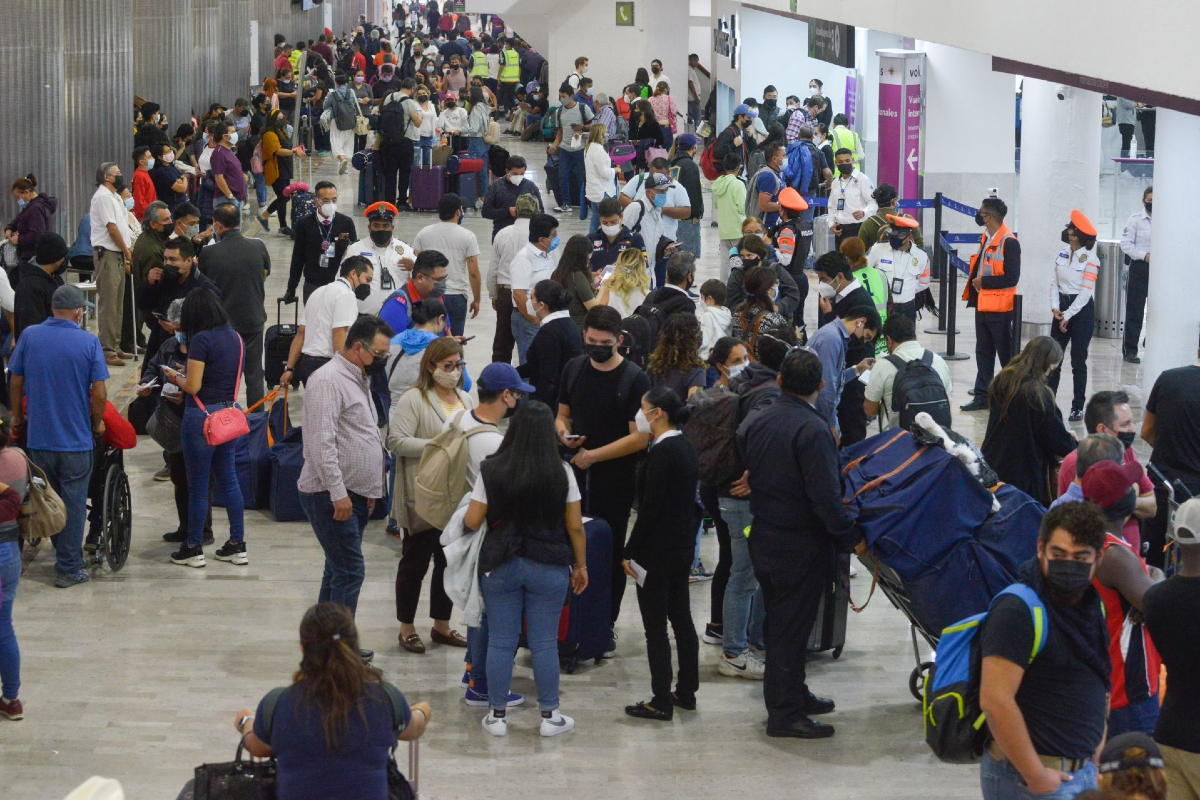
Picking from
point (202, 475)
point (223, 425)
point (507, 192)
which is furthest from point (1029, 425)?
point (507, 192)

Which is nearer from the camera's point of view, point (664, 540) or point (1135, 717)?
point (1135, 717)

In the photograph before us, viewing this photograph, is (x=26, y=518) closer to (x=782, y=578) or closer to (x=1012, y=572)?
(x=782, y=578)

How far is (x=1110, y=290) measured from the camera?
44.3 feet

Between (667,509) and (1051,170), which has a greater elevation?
(1051,170)

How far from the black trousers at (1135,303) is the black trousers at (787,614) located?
736 centimetres

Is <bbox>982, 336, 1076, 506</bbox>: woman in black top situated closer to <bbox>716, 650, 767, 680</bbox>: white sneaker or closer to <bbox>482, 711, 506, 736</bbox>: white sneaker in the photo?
<bbox>716, 650, 767, 680</bbox>: white sneaker

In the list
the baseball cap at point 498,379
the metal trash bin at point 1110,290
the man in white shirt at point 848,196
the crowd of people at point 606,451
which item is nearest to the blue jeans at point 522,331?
the crowd of people at point 606,451

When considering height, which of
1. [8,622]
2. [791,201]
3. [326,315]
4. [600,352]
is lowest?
[8,622]

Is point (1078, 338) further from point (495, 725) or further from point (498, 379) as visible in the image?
point (495, 725)

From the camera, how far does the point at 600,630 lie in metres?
6.66

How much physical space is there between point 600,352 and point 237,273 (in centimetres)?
415

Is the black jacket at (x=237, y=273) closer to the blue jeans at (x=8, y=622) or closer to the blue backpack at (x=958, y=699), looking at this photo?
the blue jeans at (x=8, y=622)

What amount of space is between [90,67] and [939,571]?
49.1ft

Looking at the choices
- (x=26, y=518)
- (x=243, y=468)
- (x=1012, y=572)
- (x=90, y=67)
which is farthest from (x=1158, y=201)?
(x=90, y=67)
